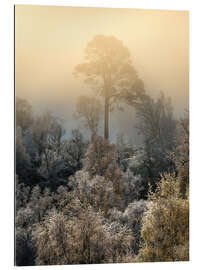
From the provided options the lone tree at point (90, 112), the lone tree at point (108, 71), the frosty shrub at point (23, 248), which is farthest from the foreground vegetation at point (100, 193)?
the lone tree at point (108, 71)

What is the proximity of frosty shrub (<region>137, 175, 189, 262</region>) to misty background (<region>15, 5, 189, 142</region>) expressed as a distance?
77cm

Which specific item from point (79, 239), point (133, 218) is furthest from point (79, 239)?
point (133, 218)

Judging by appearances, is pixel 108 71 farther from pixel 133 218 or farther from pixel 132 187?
pixel 133 218

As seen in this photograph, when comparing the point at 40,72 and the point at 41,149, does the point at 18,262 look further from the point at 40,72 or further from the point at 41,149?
the point at 40,72

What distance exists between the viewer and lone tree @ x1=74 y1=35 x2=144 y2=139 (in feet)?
18.6

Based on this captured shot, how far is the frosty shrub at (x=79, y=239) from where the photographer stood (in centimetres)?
554

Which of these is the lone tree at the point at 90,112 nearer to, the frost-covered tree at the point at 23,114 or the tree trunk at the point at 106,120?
the tree trunk at the point at 106,120

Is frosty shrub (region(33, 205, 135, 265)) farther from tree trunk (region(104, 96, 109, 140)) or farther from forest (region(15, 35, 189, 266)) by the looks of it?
tree trunk (region(104, 96, 109, 140))

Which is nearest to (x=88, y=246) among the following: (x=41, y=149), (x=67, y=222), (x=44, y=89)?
(x=67, y=222)

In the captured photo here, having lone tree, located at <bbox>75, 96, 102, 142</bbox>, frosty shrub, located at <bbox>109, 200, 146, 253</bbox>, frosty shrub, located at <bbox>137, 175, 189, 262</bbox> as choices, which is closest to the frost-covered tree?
lone tree, located at <bbox>75, 96, 102, 142</bbox>
